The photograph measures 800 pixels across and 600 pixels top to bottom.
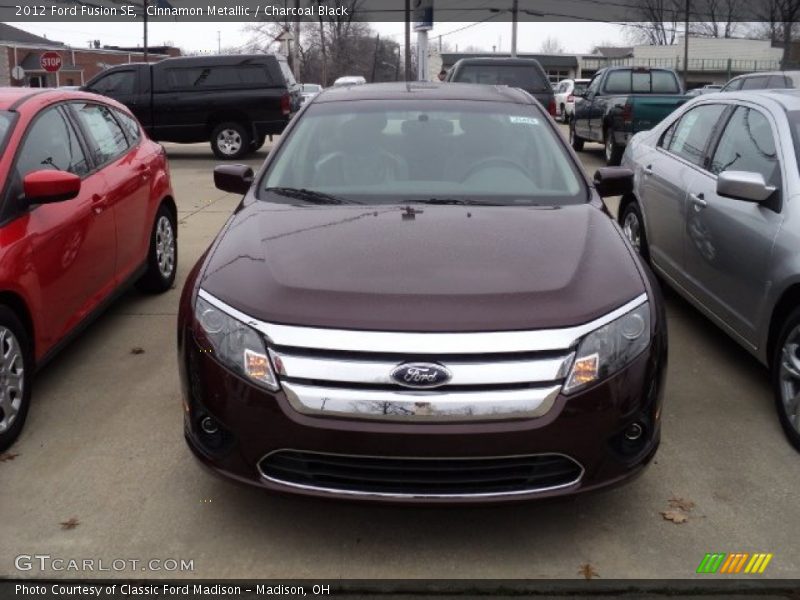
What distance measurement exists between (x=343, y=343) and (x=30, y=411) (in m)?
2.34

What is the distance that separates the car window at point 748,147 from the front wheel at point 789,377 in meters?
0.85

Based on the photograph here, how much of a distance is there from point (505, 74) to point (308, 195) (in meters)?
12.8

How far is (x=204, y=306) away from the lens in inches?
123

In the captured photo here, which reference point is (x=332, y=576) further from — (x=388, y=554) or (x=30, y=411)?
(x=30, y=411)

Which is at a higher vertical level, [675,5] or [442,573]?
[675,5]

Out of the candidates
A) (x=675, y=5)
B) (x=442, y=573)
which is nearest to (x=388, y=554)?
(x=442, y=573)

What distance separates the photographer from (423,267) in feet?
10.5

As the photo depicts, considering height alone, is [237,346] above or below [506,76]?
below

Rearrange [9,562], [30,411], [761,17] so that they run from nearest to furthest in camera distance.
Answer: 1. [9,562]
2. [30,411]
3. [761,17]

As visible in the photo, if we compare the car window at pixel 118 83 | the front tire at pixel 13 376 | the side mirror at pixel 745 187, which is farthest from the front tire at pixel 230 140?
the side mirror at pixel 745 187

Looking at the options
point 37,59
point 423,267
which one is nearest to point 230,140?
point 423,267

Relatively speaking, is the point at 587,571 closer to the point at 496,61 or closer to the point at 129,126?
the point at 129,126

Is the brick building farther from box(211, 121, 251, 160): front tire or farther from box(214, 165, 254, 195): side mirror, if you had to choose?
box(214, 165, 254, 195): side mirror

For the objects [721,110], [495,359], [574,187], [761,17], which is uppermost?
[761,17]
